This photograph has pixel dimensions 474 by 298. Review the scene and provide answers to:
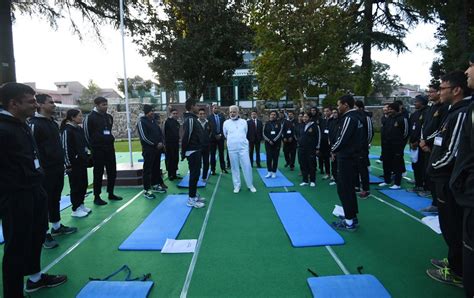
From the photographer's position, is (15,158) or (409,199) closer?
(15,158)

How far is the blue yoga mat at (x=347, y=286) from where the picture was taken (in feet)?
9.61

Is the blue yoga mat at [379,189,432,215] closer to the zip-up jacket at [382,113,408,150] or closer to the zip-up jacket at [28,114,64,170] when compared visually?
the zip-up jacket at [382,113,408,150]

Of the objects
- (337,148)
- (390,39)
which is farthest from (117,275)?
(390,39)

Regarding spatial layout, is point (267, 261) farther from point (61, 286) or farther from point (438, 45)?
point (438, 45)

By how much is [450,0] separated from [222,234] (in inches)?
636

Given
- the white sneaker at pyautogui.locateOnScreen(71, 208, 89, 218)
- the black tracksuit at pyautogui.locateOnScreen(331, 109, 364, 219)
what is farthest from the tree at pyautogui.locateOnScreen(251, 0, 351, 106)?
the white sneaker at pyautogui.locateOnScreen(71, 208, 89, 218)

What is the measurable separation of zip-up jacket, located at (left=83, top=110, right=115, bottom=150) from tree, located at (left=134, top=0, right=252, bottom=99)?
11.6 m

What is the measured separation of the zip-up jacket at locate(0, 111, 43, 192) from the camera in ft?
8.82

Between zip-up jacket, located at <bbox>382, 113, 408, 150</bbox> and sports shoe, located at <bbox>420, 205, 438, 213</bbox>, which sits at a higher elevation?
zip-up jacket, located at <bbox>382, 113, 408, 150</bbox>

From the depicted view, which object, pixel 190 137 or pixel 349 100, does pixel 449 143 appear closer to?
pixel 349 100

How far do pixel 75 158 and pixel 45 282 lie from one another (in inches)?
109

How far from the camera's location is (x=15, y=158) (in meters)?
2.76

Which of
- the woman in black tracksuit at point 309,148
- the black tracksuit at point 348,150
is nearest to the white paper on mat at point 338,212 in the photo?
the black tracksuit at point 348,150

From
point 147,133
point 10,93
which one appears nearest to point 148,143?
point 147,133
